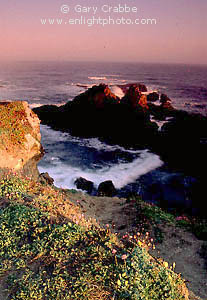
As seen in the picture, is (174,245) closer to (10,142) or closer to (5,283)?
(5,283)

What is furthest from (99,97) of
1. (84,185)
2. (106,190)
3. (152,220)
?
(152,220)

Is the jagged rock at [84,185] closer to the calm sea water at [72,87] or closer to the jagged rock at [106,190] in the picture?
the jagged rock at [106,190]

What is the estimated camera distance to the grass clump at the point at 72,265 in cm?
429

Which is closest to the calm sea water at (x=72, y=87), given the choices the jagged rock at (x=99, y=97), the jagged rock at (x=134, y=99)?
the jagged rock at (x=99, y=97)

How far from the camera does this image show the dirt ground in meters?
8.31

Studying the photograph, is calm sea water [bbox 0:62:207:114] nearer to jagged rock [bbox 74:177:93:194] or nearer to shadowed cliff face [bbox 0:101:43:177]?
jagged rock [bbox 74:177:93:194]

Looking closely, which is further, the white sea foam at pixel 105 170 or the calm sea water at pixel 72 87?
the calm sea water at pixel 72 87

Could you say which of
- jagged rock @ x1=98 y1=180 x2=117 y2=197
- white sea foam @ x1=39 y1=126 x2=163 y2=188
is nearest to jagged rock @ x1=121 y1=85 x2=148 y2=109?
white sea foam @ x1=39 y1=126 x2=163 y2=188

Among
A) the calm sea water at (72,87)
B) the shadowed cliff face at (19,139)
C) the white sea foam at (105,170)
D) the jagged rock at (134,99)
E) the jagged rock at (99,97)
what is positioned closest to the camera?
the shadowed cliff face at (19,139)

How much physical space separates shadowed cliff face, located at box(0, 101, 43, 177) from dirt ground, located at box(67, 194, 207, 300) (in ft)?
12.1

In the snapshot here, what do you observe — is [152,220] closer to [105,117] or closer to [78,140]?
[78,140]

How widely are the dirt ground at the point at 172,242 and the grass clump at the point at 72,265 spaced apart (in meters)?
2.10

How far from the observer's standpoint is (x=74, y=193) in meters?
14.4

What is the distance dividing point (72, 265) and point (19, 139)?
8.50 m
